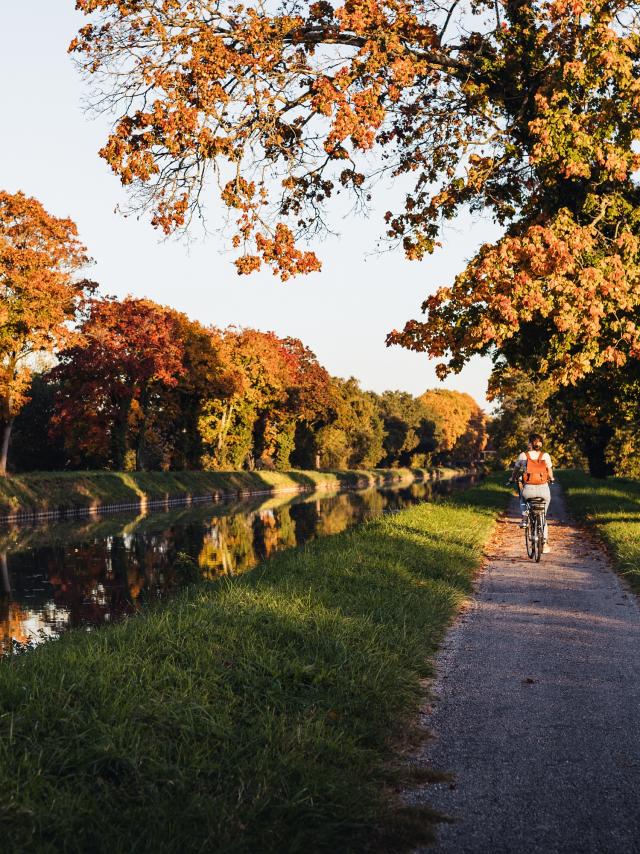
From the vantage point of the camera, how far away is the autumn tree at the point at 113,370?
4559 cm

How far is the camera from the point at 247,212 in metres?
12.1

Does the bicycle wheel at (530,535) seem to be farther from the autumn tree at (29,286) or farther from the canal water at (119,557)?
the autumn tree at (29,286)

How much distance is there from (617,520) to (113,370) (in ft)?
107

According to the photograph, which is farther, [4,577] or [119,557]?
[119,557]

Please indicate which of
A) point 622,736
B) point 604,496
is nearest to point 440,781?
point 622,736

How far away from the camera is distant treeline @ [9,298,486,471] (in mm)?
46344

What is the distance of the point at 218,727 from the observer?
5.04m

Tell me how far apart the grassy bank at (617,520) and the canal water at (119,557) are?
7.13 m

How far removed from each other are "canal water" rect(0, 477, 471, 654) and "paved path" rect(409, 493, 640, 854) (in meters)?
5.01

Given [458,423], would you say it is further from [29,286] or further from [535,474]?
[535,474]

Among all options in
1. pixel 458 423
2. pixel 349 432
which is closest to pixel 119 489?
pixel 349 432

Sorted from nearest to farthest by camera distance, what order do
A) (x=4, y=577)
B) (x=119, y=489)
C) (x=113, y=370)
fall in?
(x=4, y=577) < (x=119, y=489) < (x=113, y=370)

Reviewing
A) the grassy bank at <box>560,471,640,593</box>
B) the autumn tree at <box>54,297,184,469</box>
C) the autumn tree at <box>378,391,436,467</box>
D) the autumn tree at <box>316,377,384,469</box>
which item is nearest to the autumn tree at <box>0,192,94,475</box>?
the autumn tree at <box>54,297,184,469</box>

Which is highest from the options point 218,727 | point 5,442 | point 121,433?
point 121,433
